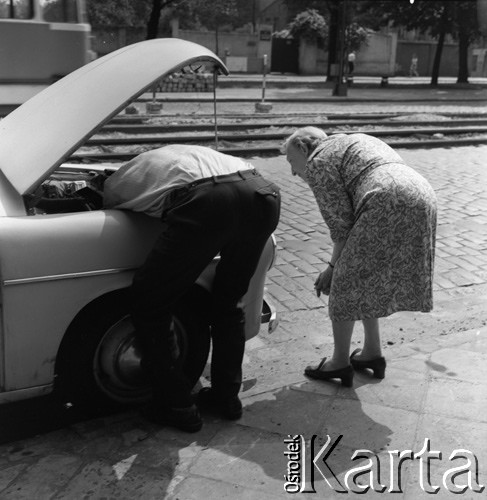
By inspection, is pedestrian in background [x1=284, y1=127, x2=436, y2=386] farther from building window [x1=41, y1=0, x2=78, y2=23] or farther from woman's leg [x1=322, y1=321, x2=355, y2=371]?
building window [x1=41, y1=0, x2=78, y2=23]

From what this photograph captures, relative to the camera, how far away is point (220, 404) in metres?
3.57

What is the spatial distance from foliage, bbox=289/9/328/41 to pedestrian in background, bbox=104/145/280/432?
143 feet

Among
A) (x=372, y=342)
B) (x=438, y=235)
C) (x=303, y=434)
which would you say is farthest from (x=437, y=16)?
(x=303, y=434)

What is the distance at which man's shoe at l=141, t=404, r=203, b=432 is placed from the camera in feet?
11.0

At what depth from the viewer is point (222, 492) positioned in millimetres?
2893

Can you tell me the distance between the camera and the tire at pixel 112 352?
3266 millimetres

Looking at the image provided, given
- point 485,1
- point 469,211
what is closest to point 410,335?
point 469,211

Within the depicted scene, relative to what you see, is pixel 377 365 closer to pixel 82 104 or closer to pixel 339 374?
pixel 339 374

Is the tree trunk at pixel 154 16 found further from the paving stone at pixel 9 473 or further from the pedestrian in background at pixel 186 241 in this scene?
the paving stone at pixel 9 473

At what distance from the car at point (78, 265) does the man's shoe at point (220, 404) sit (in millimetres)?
161

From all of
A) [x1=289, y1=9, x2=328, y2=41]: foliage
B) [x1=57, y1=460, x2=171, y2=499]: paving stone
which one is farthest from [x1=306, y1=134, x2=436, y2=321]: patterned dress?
[x1=289, y1=9, x2=328, y2=41]: foliage

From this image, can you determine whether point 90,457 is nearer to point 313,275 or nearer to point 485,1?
point 313,275

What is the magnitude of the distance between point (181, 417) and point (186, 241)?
927 millimetres

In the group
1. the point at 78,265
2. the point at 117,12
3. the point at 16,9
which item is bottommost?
the point at 78,265
